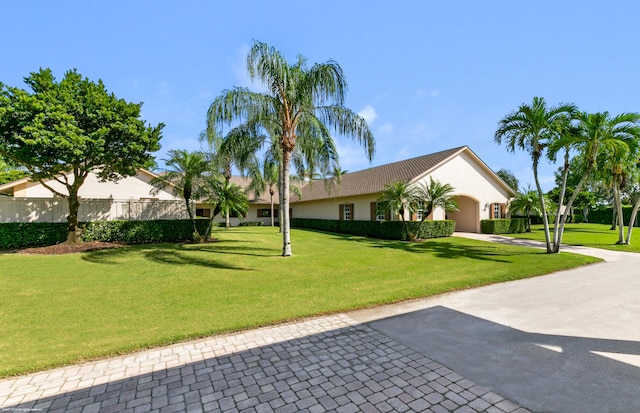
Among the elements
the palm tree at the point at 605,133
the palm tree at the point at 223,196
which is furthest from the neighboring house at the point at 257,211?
the palm tree at the point at 605,133

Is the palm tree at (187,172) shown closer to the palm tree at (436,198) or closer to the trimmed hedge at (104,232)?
the trimmed hedge at (104,232)

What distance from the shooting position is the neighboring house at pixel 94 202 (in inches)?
540

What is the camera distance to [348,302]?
20.6 ft

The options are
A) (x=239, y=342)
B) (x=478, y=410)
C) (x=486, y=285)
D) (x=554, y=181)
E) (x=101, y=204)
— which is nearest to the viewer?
(x=478, y=410)

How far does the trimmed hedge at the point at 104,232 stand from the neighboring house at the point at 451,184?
1004 centimetres

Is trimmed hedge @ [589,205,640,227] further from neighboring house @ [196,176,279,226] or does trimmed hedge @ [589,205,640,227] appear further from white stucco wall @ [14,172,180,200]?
white stucco wall @ [14,172,180,200]

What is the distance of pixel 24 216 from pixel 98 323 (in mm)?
13347

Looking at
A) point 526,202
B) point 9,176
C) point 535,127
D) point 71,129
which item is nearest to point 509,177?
point 526,202

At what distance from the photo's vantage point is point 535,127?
1191 cm

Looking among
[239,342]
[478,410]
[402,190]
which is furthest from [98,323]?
[402,190]

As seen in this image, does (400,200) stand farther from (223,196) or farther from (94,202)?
(94,202)

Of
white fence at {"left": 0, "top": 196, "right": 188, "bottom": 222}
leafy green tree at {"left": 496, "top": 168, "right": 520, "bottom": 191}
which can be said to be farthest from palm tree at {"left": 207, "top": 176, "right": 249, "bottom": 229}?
leafy green tree at {"left": 496, "top": 168, "right": 520, "bottom": 191}

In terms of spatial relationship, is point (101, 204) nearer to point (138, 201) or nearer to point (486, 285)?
point (138, 201)

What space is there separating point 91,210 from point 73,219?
130cm
